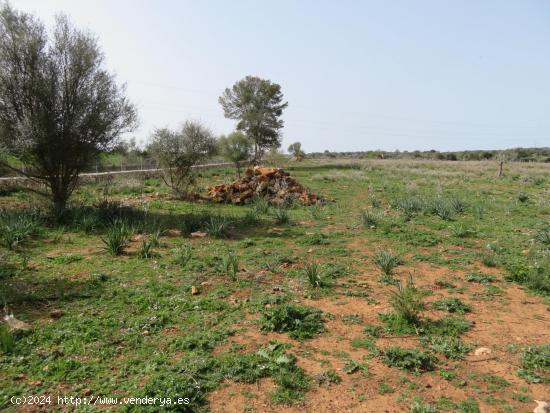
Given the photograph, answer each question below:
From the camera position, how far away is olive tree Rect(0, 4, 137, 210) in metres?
10.4

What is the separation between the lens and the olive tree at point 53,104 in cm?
1038

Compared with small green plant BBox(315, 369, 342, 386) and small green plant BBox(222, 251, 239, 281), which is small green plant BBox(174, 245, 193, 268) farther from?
small green plant BBox(315, 369, 342, 386)

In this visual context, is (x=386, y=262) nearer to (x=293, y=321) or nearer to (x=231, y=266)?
(x=293, y=321)

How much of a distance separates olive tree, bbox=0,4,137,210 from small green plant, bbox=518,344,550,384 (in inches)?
439

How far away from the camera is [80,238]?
8.94 metres

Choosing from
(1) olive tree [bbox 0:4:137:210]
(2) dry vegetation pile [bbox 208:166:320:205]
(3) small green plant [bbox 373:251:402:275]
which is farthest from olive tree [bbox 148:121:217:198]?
(3) small green plant [bbox 373:251:402:275]

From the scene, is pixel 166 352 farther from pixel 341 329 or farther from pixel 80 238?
pixel 80 238

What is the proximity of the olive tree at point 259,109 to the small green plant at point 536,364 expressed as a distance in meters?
41.2

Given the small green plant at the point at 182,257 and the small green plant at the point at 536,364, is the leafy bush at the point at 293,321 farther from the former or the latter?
the small green plant at the point at 182,257

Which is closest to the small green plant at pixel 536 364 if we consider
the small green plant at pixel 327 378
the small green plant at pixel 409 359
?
the small green plant at pixel 409 359

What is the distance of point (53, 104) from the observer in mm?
10789

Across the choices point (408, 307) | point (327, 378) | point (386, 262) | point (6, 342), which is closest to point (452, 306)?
point (408, 307)

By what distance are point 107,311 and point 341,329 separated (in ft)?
9.91

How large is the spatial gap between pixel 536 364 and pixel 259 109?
43.3m
